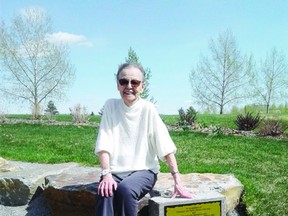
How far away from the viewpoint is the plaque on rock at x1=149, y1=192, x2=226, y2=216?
381cm

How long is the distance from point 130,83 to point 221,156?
533 cm

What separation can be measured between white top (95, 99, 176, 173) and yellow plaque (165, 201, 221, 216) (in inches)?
16.2

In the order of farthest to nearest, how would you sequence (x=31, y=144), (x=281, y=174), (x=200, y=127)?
(x=200, y=127)
(x=31, y=144)
(x=281, y=174)

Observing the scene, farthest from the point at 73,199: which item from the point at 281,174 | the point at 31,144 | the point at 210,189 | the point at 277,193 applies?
the point at 31,144

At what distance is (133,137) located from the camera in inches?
155

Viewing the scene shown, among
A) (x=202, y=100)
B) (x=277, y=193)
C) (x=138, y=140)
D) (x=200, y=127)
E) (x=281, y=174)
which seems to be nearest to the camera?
(x=138, y=140)

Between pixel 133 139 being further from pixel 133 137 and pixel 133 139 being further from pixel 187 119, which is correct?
pixel 187 119

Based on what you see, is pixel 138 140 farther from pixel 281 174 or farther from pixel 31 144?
pixel 31 144

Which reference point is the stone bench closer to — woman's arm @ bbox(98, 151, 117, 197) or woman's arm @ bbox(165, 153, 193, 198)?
woman's arm @ bbox(165, 153, 193, 198)

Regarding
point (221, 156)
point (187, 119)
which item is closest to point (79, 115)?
point (187, 119)

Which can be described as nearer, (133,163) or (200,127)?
(133,163)

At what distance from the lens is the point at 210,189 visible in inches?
179

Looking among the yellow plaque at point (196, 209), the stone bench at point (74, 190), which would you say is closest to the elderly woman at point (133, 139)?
the yellow plaque at point (196, 209)

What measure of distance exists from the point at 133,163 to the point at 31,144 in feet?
22.8
